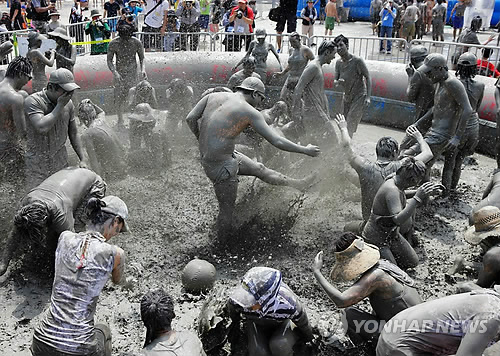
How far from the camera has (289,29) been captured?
640 inches

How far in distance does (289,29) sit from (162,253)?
11.5m

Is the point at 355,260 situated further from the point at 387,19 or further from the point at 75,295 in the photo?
the point at 387,19

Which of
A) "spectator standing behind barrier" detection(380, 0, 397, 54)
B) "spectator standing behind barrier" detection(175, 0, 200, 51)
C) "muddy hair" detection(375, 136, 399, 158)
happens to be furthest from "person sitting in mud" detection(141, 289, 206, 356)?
"spectator standing behind barrier" detection(380, 0, 397, 54)

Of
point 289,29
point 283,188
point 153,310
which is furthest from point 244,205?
point 289,29

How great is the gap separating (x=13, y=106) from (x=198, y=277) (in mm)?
2797

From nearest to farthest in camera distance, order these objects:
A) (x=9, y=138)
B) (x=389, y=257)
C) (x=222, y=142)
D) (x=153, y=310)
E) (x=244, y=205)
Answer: (x=153, y=310) < (x=389, y=257) < (x=222, y=142) < (x=9, y=138) < (x=244, y=205)

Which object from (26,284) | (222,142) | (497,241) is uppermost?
(222,142)

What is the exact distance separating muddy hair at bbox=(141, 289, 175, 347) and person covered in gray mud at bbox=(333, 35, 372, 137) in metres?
5.60

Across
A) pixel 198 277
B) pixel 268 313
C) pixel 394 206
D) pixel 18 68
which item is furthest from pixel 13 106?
pixel 394 206

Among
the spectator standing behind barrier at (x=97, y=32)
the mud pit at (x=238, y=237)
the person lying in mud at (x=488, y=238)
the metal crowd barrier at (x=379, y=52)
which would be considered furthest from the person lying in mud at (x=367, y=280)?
the spectator standing behind barrier at (x=97, y=32)

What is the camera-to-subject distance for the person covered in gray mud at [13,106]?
6.06 m

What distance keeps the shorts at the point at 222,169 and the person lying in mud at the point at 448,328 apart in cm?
277

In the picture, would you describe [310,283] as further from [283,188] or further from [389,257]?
[283,188]

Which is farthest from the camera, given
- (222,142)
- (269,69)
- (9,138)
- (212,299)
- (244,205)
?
(269,69)
